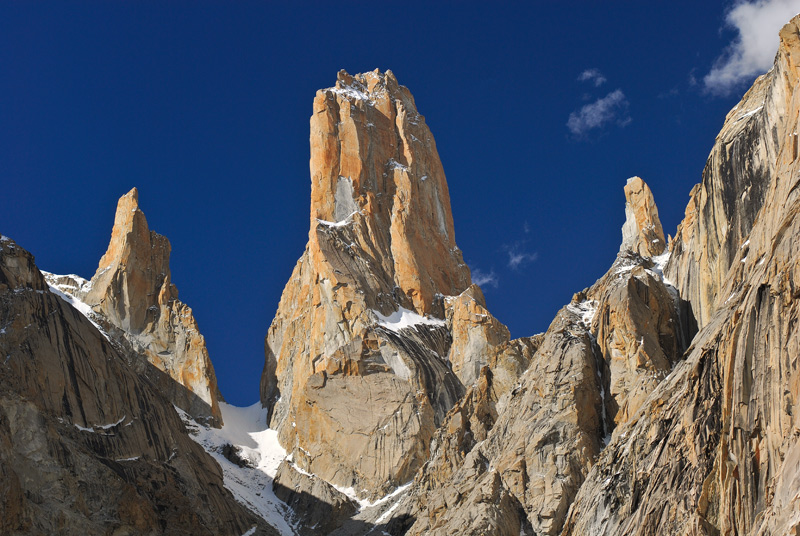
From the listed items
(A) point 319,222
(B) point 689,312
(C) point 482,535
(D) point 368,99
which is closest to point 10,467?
(C) point 482,535

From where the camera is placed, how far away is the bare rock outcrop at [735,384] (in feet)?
143

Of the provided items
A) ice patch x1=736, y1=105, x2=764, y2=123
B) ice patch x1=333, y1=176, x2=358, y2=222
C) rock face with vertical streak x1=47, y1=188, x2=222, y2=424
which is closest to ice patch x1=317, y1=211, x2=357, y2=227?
ice patch x1=333, y1=176, x2=358, y2=222

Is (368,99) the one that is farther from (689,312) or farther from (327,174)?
(689,312)

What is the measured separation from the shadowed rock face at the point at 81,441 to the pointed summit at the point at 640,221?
43526 mm

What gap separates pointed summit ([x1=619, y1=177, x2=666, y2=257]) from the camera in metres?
103

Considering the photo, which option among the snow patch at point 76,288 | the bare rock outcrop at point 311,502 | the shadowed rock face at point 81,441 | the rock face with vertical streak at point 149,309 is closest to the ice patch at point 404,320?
the bare rock outcrop at point 311,502

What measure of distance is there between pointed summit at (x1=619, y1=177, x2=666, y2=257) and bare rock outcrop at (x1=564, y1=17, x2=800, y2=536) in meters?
29.2

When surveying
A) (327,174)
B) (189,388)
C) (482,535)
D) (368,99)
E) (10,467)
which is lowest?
(482,535)

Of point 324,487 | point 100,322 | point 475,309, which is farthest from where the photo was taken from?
point 100,322

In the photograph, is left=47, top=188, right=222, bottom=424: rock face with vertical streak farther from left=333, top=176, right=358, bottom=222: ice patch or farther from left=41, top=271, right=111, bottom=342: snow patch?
left=333, top=176, right=358, bottom=222: ice patch

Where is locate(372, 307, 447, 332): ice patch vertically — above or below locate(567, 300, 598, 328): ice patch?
above

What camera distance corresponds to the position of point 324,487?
375ft

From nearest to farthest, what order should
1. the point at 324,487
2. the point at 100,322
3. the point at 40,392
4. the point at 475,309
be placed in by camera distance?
the point at 40,392
the point at 324,487
the point at 475,309
the point at 100,322

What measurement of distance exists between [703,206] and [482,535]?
24.9m
